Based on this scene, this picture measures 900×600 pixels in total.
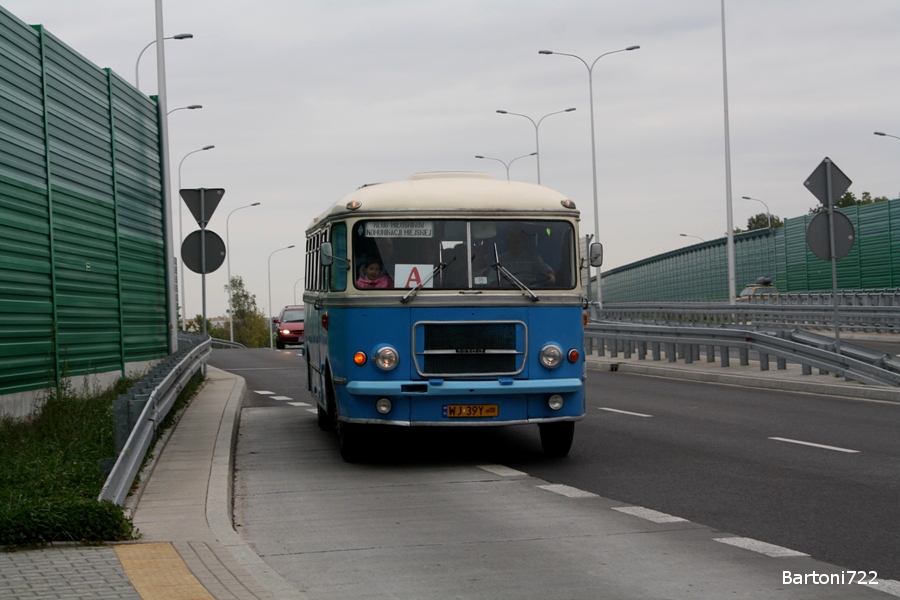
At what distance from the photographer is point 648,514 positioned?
8930mm

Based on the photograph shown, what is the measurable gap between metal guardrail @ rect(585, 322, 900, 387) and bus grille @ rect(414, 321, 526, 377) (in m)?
8.71

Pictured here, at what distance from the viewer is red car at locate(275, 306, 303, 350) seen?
48.2 meters

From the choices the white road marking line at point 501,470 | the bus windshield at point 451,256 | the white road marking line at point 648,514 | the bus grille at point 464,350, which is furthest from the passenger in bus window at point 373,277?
the white road marking line at point 648,514

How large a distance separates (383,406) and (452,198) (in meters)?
2.09

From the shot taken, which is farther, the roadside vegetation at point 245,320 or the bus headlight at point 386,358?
the roadside vegetation at point 245,320

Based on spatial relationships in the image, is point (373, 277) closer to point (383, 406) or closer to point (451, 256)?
point (451, 256)

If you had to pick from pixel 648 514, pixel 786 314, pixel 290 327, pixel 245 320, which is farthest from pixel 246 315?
pixel 648 514

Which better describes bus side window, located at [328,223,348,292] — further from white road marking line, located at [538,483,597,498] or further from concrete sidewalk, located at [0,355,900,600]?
white road marking line, located at [538,483,597,498]

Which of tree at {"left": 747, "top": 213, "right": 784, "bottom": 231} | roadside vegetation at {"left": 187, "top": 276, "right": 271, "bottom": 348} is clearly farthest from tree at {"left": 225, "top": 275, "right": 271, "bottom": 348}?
tree at {"left": 747, "top": 213, "right": 784, "bottom": 231}

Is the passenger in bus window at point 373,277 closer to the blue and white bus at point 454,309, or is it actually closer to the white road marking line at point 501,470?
the blue and white bus at point 454,309

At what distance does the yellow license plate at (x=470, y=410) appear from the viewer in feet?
37.7

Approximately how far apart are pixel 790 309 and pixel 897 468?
27063 mm

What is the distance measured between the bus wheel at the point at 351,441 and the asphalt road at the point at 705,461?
14 centimetres

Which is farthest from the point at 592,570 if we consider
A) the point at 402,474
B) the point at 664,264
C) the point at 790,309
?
the point at 664,264
